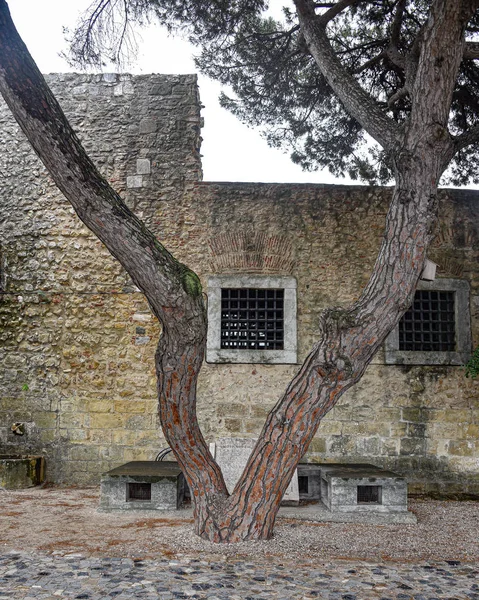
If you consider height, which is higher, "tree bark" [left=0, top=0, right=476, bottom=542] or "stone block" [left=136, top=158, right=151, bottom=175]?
"stone block" [left=136, top=158, right=151, bottom=175]

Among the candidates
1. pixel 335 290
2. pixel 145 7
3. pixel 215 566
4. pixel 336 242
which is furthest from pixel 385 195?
pixel 215 566

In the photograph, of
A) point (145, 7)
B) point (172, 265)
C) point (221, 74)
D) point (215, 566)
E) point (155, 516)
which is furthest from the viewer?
point (221, 74)

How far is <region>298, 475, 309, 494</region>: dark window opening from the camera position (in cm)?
654

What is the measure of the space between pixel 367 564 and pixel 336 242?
4.35m

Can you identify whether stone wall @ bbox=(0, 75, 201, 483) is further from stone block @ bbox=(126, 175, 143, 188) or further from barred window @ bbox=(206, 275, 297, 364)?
barred window @ bbox=(206, 275, 297, 364)

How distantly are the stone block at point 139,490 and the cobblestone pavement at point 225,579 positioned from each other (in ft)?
5.35

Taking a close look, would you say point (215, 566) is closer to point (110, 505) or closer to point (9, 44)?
point (110, 505)

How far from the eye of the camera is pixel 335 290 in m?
7.58

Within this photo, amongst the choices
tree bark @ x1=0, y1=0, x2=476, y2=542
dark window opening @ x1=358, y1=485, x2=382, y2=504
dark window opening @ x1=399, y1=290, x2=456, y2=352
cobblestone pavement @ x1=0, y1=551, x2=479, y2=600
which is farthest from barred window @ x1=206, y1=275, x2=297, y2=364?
cobblestone pavement @ x1=0, y1=551, x2=479, y2=600

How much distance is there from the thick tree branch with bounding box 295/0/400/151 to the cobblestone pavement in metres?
3.21

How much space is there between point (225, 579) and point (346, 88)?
14.3 ft

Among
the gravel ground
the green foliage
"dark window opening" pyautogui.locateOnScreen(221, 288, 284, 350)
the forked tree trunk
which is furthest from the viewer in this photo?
"dark window opening" pyautogui.locateOnScreen(221, 288, 284, 350)

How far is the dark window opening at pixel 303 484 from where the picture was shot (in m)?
6.54

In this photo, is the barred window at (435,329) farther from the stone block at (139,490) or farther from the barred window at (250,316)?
the stone block at (139,490)
